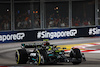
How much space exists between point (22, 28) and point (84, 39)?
16.4 feet

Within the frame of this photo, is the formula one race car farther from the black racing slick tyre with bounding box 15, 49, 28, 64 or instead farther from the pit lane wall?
the pit lane wall

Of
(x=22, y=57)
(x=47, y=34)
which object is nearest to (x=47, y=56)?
→ (x=22, y=57)

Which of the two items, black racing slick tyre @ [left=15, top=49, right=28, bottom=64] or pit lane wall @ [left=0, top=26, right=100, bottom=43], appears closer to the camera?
black racing slick tyre @ [left=15, top=49, right=28, bottom=64]

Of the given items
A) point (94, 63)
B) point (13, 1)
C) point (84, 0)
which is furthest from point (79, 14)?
point (94, 63)

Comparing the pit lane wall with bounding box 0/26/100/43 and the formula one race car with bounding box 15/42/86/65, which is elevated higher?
the pit lane wall with bounding box 0/26/100/43

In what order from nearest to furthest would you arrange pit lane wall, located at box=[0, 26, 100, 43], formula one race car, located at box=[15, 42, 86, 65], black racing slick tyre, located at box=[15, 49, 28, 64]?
1. formula one race car, located at box=[15, 42, 86, 65]
2. black racing slick tyre, located at box=[15, 49, 28, 64]
3. pit lane wall, located at box=[0, 26, 100, 43]

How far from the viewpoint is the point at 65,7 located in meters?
22.0

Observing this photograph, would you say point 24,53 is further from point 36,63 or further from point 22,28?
point 22,28

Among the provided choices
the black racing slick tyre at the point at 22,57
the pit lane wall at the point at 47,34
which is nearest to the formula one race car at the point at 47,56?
the black racing slick tyre at the point at 22,57

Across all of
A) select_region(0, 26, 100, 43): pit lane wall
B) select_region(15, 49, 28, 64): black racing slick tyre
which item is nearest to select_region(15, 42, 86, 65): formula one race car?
select_region(15, 49, 28, 64): black racing slick tyre

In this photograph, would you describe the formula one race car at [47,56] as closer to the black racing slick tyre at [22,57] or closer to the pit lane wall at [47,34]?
the black racing slick tyre at [22,57]

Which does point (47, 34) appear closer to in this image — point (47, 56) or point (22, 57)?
point (22, 57)

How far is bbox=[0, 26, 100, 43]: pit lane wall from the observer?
62.9 ft

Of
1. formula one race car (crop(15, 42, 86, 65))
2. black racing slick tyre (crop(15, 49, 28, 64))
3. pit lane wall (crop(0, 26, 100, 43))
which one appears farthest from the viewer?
pit lane wall (crop(0, 26, 100, 43))
